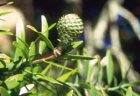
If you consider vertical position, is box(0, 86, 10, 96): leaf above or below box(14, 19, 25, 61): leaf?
below

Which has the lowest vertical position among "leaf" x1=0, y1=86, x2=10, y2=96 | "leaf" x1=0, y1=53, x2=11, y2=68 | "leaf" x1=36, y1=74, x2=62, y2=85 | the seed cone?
"leaf" x1=36, y1=74, x2=62, y2=85

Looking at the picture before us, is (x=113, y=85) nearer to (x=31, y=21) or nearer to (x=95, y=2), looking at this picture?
(x=31, y=21)

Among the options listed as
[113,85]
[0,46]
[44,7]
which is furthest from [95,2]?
[113,85]

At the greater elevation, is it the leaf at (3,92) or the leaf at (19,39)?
the leaf at (19,39)
